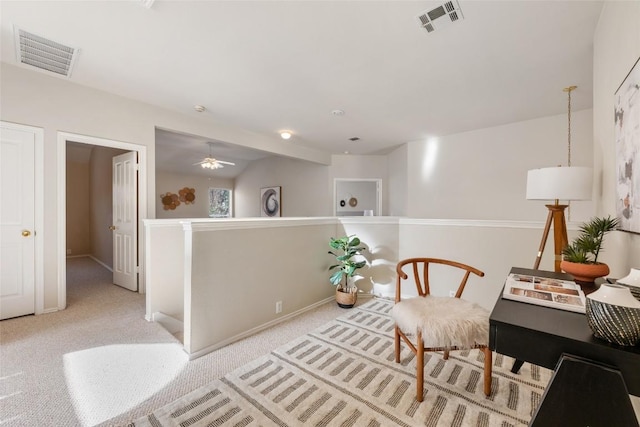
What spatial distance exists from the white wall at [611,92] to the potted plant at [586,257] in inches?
3.7

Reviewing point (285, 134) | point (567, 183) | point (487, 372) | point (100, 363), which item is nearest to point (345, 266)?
point (487, 372)

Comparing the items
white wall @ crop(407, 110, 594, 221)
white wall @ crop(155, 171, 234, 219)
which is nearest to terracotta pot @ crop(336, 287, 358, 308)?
white wall @ crop(407, 110, 594, 221)

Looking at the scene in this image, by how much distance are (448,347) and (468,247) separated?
1.94 m

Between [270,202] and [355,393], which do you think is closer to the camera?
[355,393]

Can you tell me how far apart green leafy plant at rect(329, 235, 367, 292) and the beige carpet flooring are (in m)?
0.44

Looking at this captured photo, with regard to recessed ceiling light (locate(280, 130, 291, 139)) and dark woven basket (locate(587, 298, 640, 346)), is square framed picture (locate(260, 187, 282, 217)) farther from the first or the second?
dark woven basket (locate(587, 298, 640, 346))

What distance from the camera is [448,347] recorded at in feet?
5.49

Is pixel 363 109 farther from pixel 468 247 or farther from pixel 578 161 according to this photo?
pixel 578 161

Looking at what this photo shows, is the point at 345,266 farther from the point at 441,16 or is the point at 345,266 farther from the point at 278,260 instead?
the point at 441,16

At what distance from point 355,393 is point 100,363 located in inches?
76.0

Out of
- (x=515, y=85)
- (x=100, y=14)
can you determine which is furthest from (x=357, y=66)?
(x=100, y=14)

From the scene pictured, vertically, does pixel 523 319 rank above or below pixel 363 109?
below

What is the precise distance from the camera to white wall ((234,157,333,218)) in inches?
251

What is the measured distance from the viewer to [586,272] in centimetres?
129
